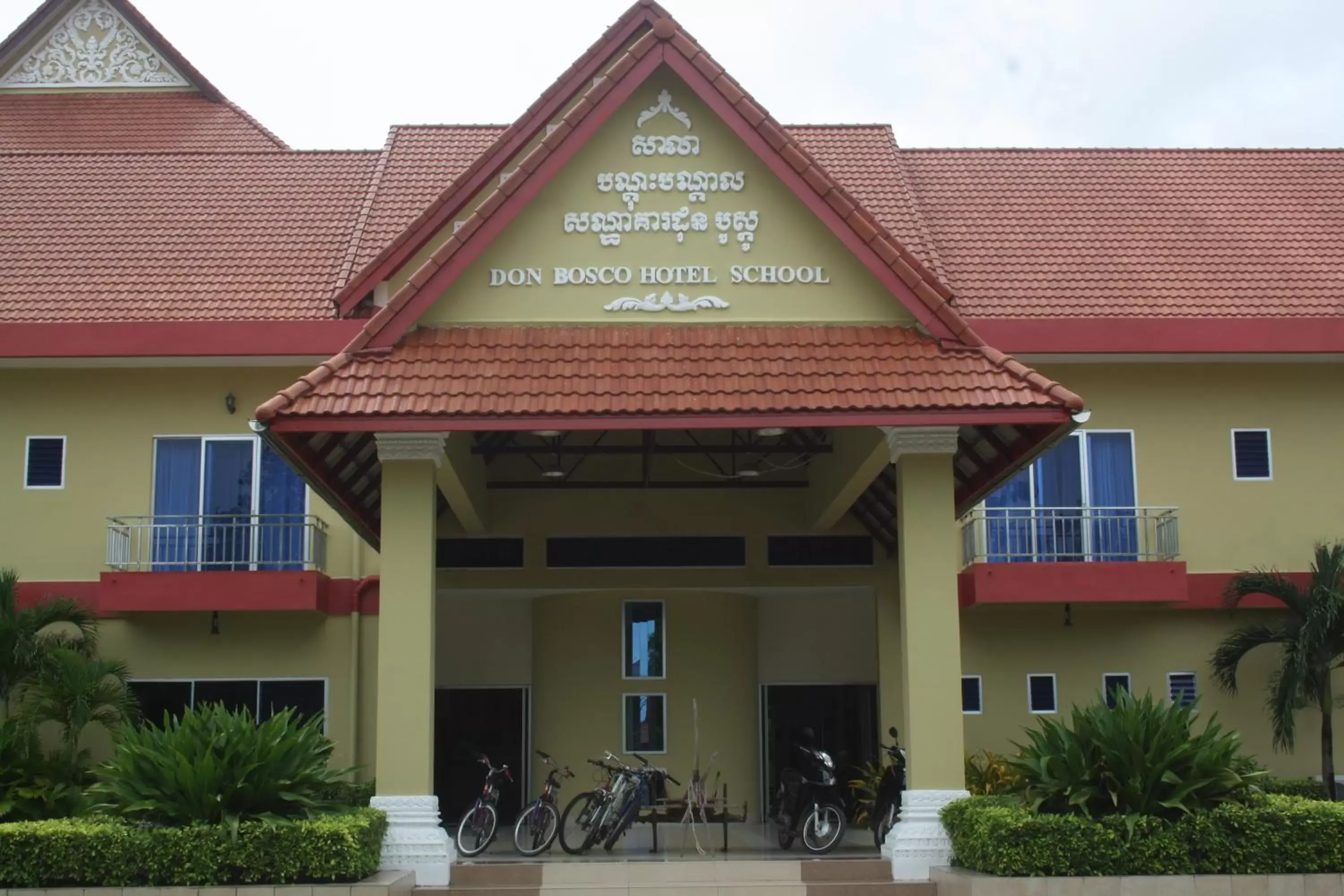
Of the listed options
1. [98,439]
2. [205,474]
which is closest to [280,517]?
[205,474]

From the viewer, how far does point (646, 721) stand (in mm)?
22031

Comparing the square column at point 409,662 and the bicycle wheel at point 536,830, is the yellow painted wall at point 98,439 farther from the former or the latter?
the square column at point 409,662

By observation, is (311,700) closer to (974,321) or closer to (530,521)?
(530,521)

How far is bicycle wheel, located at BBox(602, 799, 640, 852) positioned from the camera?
16.8 metres

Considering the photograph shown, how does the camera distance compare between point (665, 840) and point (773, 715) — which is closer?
point (665, 840)

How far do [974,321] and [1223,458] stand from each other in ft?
13.4

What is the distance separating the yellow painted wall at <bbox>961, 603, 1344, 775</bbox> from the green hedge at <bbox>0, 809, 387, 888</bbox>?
10700 mm

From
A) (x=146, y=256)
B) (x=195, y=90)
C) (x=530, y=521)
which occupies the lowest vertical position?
(x=530, y=521)

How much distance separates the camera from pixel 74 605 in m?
20.5

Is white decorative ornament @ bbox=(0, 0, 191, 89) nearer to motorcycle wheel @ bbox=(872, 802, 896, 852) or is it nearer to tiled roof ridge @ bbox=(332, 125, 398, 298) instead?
tiled roof ridge @ bbox=(332, 125, 398, 298)

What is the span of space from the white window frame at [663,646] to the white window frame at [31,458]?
7.67 metres

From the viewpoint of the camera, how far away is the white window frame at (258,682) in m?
21.4

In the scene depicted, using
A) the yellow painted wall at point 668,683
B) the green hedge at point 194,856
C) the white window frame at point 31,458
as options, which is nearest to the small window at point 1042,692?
the yellow painted wall at point 668,683

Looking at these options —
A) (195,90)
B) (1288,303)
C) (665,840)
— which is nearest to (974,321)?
(1288,303)
